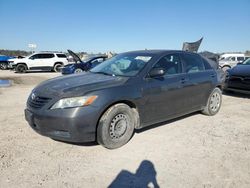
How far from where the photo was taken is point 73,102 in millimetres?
3574

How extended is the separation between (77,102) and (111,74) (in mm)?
1226

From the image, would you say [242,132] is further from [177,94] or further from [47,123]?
[47,123]

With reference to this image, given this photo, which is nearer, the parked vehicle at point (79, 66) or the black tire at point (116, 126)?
the black tire at point (116, 126)

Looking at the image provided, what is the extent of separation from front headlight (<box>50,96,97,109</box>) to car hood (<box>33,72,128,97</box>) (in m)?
0.08

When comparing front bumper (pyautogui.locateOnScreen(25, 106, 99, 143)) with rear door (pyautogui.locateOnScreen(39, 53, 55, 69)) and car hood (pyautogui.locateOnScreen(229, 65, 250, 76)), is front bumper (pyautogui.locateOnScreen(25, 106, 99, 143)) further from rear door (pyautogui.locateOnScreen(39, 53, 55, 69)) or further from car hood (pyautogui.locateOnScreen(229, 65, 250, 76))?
rear door (pyautogui.locateOnScreen(39, 53, 55, 69))

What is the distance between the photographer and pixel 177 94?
15.8 feet

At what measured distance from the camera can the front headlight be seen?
3562mm

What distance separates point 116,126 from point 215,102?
3245mm

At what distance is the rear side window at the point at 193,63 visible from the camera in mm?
5258

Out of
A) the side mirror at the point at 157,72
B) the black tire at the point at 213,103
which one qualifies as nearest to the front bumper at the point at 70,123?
the side mirror at the point at 157,72

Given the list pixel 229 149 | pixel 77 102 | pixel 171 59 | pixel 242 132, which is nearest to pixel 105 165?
pixel 77 102

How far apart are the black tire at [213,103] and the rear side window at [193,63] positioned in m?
0.76

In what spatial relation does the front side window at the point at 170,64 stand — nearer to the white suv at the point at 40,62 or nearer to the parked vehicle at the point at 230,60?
the white suv at the point at 40,62

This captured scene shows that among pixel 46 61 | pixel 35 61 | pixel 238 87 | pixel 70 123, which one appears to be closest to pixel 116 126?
pixel 70 123
